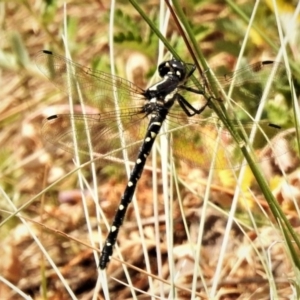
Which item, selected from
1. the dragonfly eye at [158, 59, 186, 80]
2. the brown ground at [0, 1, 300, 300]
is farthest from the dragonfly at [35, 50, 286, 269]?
the brown ground at [0, 1, 300, 300]

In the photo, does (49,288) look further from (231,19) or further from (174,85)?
(231,19)

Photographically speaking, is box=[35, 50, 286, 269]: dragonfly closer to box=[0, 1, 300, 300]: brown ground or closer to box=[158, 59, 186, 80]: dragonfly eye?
box=[158, 59, 186, 80]: dragonfly eye

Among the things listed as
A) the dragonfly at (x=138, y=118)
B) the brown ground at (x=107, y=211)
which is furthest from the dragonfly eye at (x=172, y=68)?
the brown ground at (x=107, y=211)

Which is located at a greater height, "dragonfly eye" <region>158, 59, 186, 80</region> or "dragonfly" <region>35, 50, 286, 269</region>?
"dragonfly eye" <region>158, 59, 186, 80</region>

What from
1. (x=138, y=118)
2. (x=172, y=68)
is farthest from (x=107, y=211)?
(x=172, y=68)

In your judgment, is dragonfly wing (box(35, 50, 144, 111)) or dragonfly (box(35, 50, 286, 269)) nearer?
dragonfly (box(35, 50, 286, 269))

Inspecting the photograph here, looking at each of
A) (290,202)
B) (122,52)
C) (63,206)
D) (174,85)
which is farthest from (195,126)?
(122,52)

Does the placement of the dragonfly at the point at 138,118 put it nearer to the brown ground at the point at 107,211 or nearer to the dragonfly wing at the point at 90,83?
the dragonfly wing at the point at 90,83
